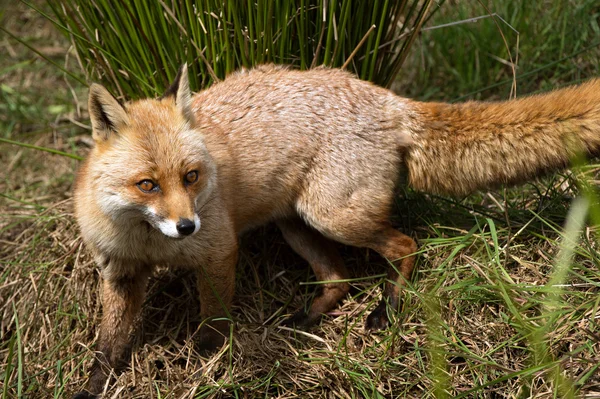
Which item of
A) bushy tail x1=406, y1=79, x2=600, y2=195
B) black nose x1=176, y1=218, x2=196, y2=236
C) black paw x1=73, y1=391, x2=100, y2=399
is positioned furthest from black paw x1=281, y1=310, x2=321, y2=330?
black nose x1=176, y1=218, x2=196, y2=236

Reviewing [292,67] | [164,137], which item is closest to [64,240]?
[164,137]

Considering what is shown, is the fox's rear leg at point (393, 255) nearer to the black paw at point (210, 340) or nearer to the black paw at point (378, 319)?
the black paw at point (378, 319)

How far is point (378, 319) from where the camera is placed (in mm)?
4215

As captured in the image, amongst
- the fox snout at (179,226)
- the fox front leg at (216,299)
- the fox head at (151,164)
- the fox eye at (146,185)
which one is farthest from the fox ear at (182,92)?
the fox front leg at (216,299)

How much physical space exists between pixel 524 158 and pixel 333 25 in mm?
1554

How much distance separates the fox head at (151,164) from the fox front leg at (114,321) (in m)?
0.59

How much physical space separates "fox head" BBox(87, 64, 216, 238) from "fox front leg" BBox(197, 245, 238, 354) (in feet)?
1.63

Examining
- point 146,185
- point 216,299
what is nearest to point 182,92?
point 146,185

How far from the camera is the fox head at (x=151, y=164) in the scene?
3.29 metres

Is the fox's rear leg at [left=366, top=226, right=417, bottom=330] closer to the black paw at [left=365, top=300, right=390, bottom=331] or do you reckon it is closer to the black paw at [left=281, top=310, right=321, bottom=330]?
the black paw at [left=365, top=300, right=390, bottom=331]

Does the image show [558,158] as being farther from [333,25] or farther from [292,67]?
[292,67]

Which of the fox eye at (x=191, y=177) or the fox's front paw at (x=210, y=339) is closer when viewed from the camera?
the fox eye at (x=191, y=177)

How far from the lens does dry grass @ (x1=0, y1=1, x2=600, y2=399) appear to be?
3459mm

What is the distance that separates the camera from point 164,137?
3.50 metres
